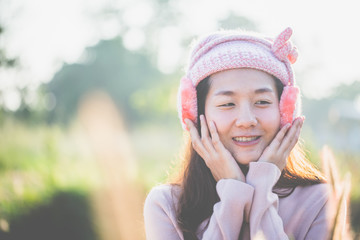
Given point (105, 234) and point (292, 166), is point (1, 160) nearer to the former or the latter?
point (105, 234)

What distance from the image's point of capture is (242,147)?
2.29 m

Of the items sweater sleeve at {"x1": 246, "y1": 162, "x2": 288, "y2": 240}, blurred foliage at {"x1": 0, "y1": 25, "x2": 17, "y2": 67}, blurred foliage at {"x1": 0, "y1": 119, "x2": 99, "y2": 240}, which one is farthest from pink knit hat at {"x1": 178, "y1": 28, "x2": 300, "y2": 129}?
blurred foliage at {"x1": 0, "y1": 25, "x2": 17, "y2": 67}

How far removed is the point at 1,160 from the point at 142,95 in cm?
1007

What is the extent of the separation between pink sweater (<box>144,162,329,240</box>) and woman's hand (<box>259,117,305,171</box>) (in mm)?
84

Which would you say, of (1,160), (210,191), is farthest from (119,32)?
(210,191)

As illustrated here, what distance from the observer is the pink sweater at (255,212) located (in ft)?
6.68

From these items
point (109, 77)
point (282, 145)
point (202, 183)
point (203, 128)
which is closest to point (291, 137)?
point (282, 145)

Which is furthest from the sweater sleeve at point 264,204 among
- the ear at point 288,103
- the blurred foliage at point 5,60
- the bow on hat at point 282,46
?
the blurred foliage at point 5,60

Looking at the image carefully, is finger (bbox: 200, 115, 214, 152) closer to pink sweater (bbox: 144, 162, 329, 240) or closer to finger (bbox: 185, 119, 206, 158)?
finger (bbox: 185, 119, 206, 158)

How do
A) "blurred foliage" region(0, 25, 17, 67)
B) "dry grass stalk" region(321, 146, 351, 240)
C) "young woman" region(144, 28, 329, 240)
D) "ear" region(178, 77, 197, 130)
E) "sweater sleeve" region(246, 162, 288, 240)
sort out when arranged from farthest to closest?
"blurred foliage" region(0, 25, 17, 67)
"ear" region(178, 77, 197, 130)
"young woman" region(144, 28, 329, 240)
"sweater sleeve" region(246, 162, 288, 240)
"dry grass stalk" region(321, 146, 351, 240)

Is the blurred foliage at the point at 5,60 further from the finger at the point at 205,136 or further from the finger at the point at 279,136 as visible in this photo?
the finger at the point at 279,136

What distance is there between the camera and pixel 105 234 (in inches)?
181

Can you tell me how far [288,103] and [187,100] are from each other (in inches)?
26.7

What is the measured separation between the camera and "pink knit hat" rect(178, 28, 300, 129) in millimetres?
2258
